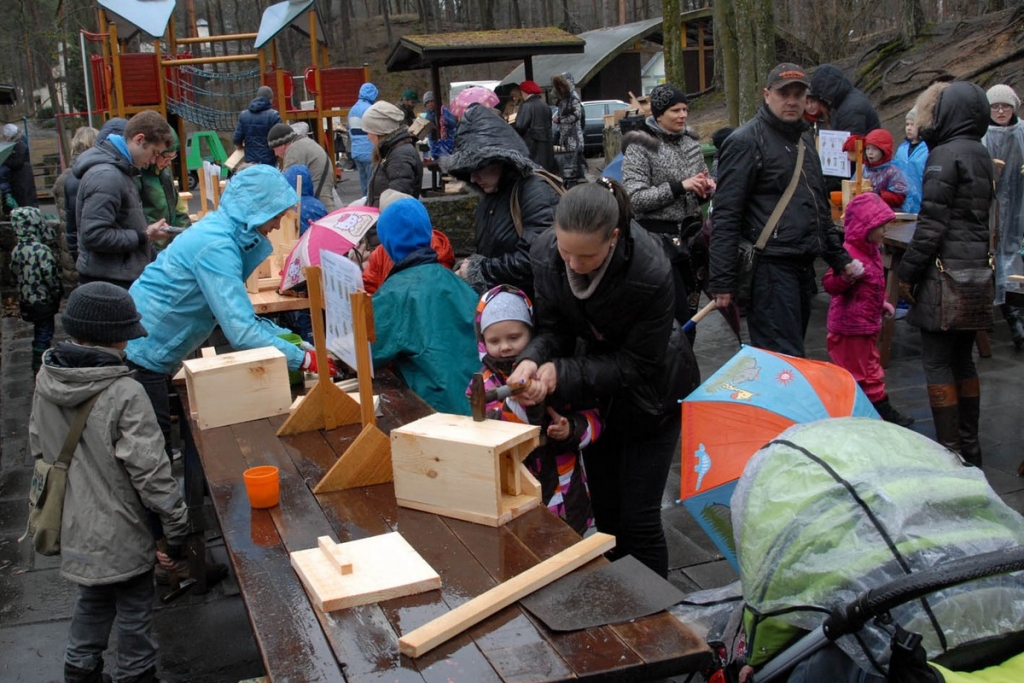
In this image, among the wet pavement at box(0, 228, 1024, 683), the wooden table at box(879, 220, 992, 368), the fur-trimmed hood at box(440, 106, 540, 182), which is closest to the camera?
the wet pavement at box(0, 228, 1024, 683)

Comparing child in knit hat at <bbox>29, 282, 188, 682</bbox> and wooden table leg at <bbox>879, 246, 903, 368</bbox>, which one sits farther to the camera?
wooden table leg at <bbox>879, 246, 903, 368</bbox>

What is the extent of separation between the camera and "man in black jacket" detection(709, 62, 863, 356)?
4723 millimetres

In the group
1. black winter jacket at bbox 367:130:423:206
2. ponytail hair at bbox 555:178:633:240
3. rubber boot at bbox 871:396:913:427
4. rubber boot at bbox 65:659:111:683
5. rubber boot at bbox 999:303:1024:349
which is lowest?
rubber boot at bbox 65:659:111:683

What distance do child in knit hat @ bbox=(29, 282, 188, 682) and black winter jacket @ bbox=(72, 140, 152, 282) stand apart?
8.02 ft

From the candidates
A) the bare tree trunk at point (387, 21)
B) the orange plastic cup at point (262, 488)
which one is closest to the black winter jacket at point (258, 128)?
the orange plastic cup at point (262, 488)

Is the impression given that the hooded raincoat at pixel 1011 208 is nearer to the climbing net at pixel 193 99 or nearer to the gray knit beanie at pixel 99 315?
the gray knit beanie at pixel 99 315

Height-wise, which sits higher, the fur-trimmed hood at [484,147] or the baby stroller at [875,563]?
the fur-trimmed hood at [484,147]

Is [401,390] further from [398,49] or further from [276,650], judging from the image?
[398,49]

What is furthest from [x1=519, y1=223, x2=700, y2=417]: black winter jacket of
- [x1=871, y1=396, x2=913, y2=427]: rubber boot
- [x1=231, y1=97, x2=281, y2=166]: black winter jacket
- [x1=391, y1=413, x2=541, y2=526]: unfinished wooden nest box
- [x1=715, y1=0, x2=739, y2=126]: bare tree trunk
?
[x1=715, y1=0, x2=739, y2=126]: bare tree trunk

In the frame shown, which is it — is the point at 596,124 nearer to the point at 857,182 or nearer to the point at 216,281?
the point at 857,182

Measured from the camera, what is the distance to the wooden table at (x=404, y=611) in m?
2.05

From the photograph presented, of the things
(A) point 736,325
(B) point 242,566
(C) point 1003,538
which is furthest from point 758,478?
(A) point 736,325

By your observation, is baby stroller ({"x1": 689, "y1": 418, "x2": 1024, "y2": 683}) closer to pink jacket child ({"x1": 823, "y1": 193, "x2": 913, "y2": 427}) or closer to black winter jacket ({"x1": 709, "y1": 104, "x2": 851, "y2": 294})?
black winter jacket ({"x1": 709, "y1": 104, "x2": 851, "y2": 294})

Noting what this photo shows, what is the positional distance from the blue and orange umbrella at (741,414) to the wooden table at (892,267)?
4.20 m
